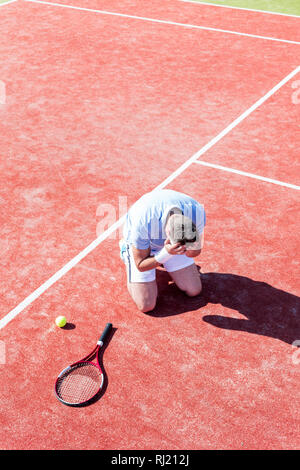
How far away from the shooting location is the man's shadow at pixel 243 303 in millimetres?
5715

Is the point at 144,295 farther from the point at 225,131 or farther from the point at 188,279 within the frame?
the point at 225,131

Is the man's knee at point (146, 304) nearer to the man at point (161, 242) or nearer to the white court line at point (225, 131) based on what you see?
the man at point (161, 242)

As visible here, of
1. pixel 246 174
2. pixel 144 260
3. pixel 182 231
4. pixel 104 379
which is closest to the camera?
pixel 182 231

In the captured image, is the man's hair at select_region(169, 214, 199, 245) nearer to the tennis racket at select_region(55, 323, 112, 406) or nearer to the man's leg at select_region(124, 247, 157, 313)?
the man's leg at select_region(124, 247, 157, 313)

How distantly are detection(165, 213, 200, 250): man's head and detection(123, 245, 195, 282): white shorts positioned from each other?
0.85 m

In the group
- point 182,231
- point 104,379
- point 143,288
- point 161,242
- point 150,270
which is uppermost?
point 182,231

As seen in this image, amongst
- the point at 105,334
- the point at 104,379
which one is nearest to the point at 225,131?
the point at 105,334

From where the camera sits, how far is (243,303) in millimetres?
6027

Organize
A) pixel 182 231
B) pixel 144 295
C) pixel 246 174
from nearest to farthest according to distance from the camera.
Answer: pixel 182 231 < pixel 144 295 < pixel 246 174

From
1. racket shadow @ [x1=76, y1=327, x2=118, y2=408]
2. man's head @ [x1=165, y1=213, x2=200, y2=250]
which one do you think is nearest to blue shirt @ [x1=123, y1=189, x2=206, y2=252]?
man's head @ [x1=165, y1=213, x2=200, y2=250]

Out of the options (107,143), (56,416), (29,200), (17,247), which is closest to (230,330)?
(56,416)

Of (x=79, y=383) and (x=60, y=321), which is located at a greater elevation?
(x=60, y=321)

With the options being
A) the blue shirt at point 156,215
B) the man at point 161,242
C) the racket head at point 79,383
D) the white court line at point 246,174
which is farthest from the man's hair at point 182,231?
the white court line at point 246,174

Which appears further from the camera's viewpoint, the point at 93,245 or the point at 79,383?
the point at 93,245
